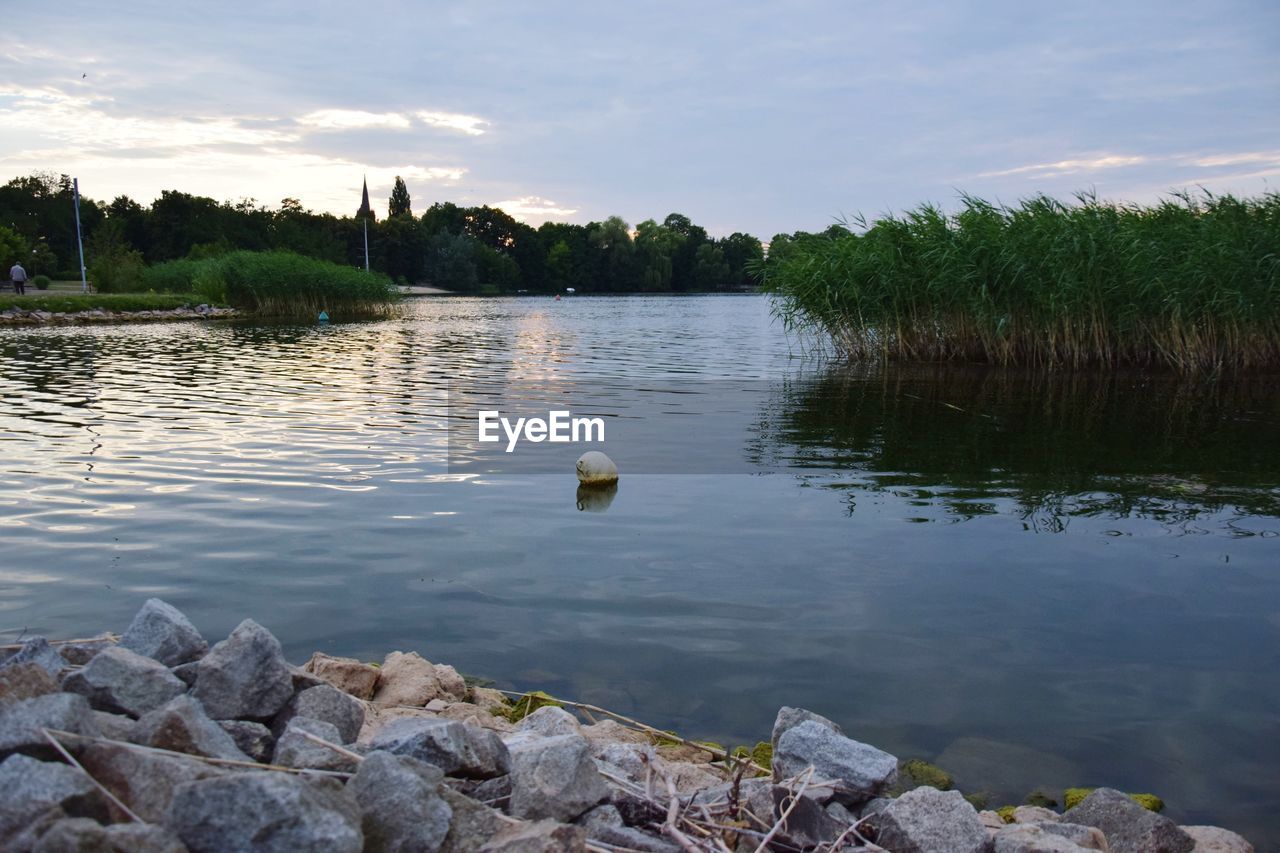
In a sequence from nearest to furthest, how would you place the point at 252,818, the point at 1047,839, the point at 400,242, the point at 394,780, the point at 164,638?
1. the point at 252,818
2. the point at 394,780
3. the point at 1047,839
4. the point at 164,638
5. the point at 400,242

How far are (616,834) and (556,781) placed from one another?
250 mm

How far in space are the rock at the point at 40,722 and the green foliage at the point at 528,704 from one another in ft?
6.60

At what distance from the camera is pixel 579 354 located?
27188 millimetres

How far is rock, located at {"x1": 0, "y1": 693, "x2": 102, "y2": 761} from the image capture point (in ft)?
8.79

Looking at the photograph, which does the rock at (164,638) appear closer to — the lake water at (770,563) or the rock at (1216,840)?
the lake water at (770,563)

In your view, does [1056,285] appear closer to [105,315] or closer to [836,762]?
[836,762]

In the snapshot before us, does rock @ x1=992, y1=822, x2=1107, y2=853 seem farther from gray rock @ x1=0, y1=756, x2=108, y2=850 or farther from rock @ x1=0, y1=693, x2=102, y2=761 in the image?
rock @ x1=0, y1=693, x2=102, y2=761

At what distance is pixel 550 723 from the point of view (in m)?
3.92

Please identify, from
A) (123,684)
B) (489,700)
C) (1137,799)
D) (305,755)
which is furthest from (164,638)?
(1137,799)

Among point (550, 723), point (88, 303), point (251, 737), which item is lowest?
point (550, 723)

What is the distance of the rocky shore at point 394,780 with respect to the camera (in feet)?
7.77

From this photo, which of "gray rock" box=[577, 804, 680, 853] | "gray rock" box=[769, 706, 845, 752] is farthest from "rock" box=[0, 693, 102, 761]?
"gray rock" box=[769, 706, 845, 752]

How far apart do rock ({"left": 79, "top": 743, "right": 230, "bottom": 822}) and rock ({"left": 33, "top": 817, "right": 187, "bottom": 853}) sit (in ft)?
0.89

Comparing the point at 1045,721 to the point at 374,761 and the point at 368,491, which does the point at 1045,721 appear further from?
the point at 368,491
